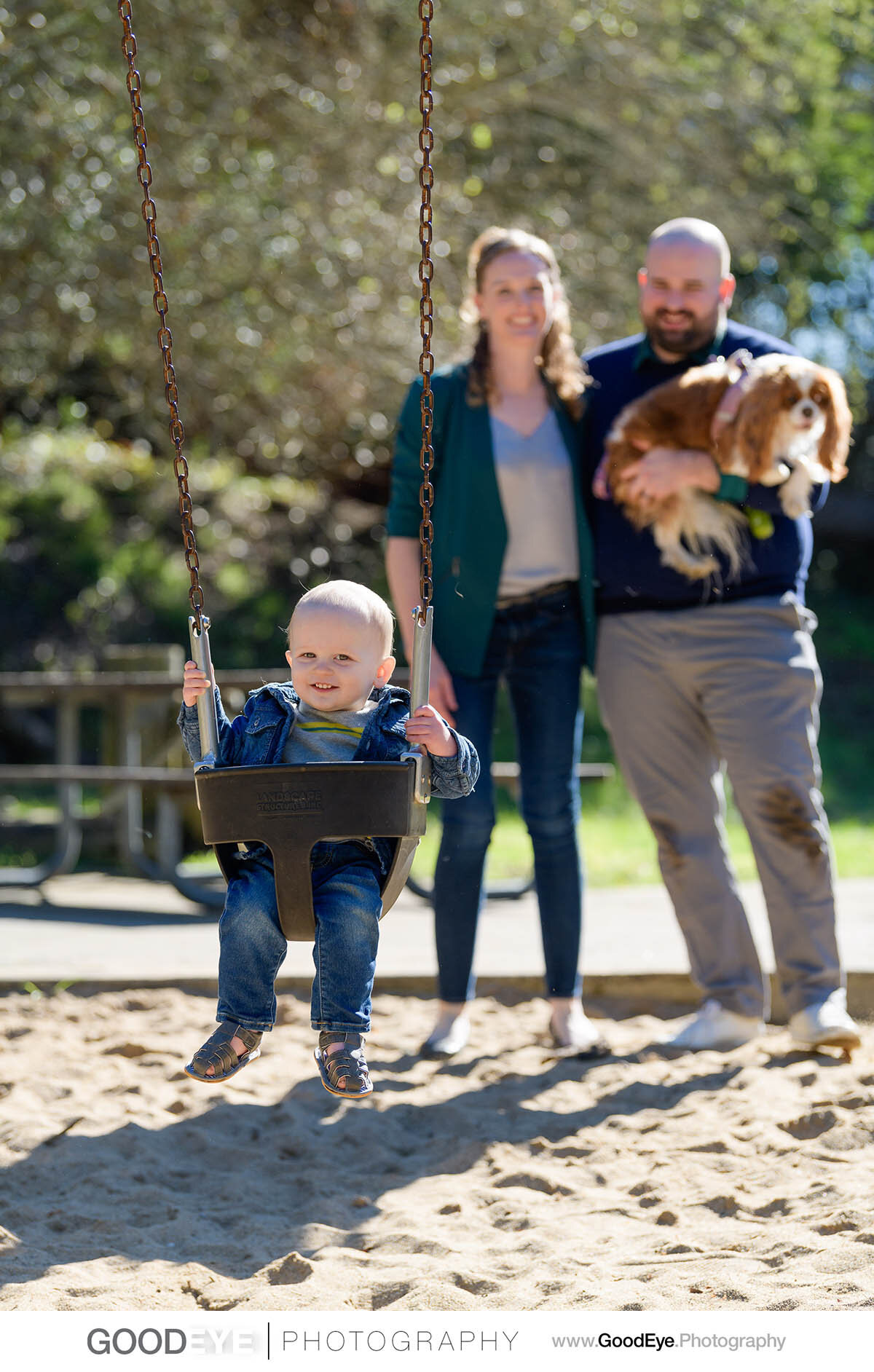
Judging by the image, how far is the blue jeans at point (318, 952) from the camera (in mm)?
2568

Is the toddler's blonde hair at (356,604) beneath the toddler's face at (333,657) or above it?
above

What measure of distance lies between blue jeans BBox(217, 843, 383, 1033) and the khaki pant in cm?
153

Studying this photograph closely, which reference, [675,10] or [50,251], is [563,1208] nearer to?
[50,251]

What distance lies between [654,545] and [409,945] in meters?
2.10

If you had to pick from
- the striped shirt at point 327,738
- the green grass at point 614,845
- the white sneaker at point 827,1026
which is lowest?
the green grass at point 614,845

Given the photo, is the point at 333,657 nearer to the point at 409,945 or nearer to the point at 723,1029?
the point at 723,1029

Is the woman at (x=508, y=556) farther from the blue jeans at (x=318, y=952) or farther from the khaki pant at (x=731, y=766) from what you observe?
the blue jeans at (x=318, y=952)

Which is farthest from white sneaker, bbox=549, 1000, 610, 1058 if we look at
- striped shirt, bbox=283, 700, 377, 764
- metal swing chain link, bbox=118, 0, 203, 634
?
metal swing chain link, bbox=118, 0, 203, 634

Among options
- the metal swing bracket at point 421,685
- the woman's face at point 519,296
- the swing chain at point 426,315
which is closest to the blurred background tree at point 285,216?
the woman's face at point 519,296

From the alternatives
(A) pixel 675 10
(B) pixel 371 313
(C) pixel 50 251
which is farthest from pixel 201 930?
(A) pixel 675 10

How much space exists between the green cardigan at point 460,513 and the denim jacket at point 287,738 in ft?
3.19

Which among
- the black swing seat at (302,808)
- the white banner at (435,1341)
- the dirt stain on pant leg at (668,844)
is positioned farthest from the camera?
the dirt stain on pant leg at (668,844)

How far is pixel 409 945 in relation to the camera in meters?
5.36

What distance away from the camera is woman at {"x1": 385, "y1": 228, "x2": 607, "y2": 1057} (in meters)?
3.68
